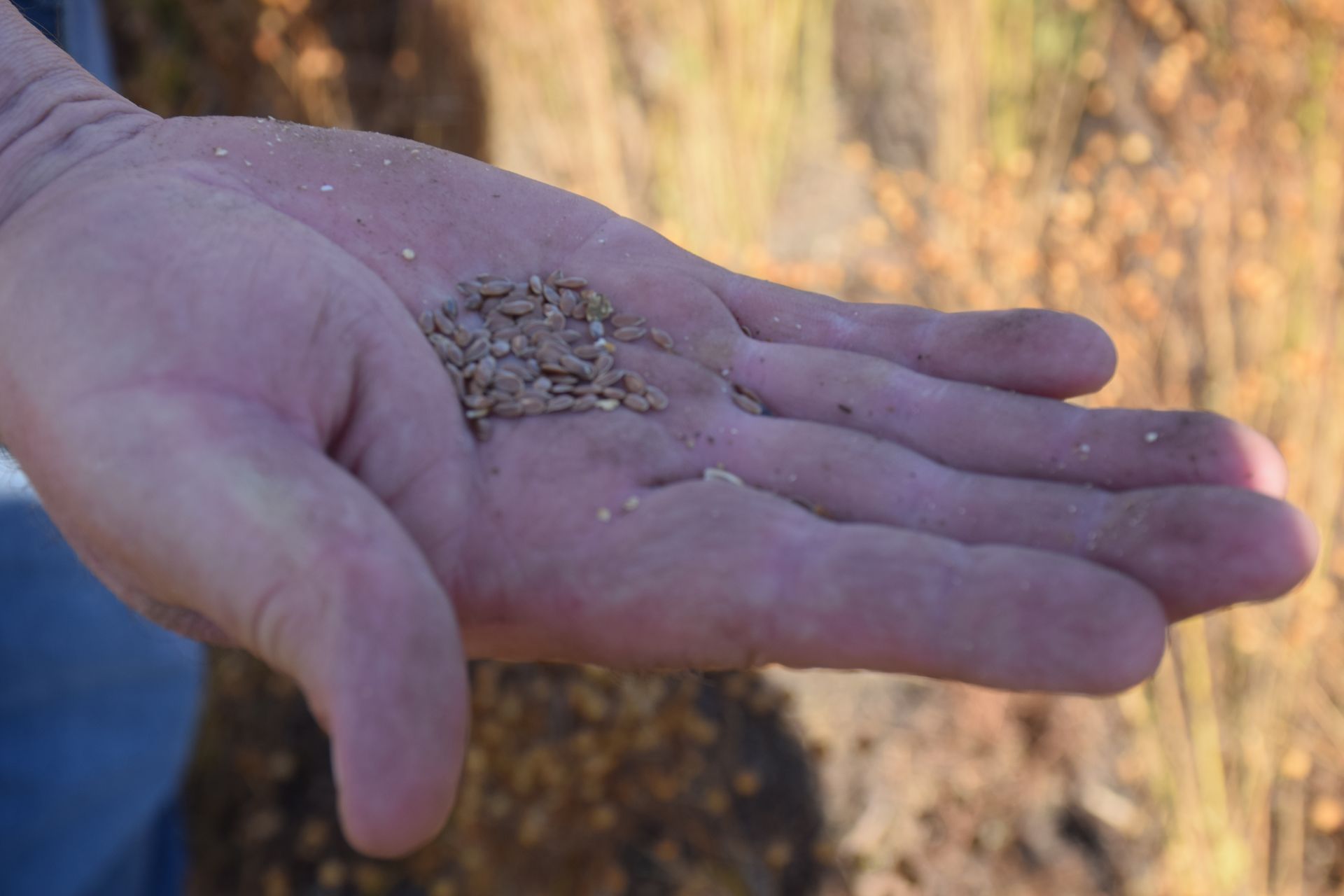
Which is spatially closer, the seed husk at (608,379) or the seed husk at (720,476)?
the seed husk at (720,476)

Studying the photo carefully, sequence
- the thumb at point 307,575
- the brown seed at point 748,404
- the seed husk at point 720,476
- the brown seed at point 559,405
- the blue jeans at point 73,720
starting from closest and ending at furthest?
the thumb at point 307,575, the seed husk at point 720,476, the brown seed at point 559,405, the brown seed at point 748,404, the blue jeans at point 73,720

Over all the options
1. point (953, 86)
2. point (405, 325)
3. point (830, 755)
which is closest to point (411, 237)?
point (405, 325)

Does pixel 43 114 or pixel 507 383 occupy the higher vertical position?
pixel 43 114

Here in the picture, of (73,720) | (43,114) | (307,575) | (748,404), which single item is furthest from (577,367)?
(73,720)

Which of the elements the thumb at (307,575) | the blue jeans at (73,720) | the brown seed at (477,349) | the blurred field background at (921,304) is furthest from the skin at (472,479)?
the blurred field background at (921,304)

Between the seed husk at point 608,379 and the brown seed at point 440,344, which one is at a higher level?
the brown seed at point 440,344

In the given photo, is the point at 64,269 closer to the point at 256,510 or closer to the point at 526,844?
the point at 256,510

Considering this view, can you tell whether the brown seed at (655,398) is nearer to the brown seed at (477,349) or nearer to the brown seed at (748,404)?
the brown seed at (748,404)

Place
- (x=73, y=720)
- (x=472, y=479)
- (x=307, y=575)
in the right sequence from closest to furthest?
(x=307, y=575), (x=472, y=479), (x=73, y=720)

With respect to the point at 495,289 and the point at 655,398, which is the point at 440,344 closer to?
the point at 495,289
